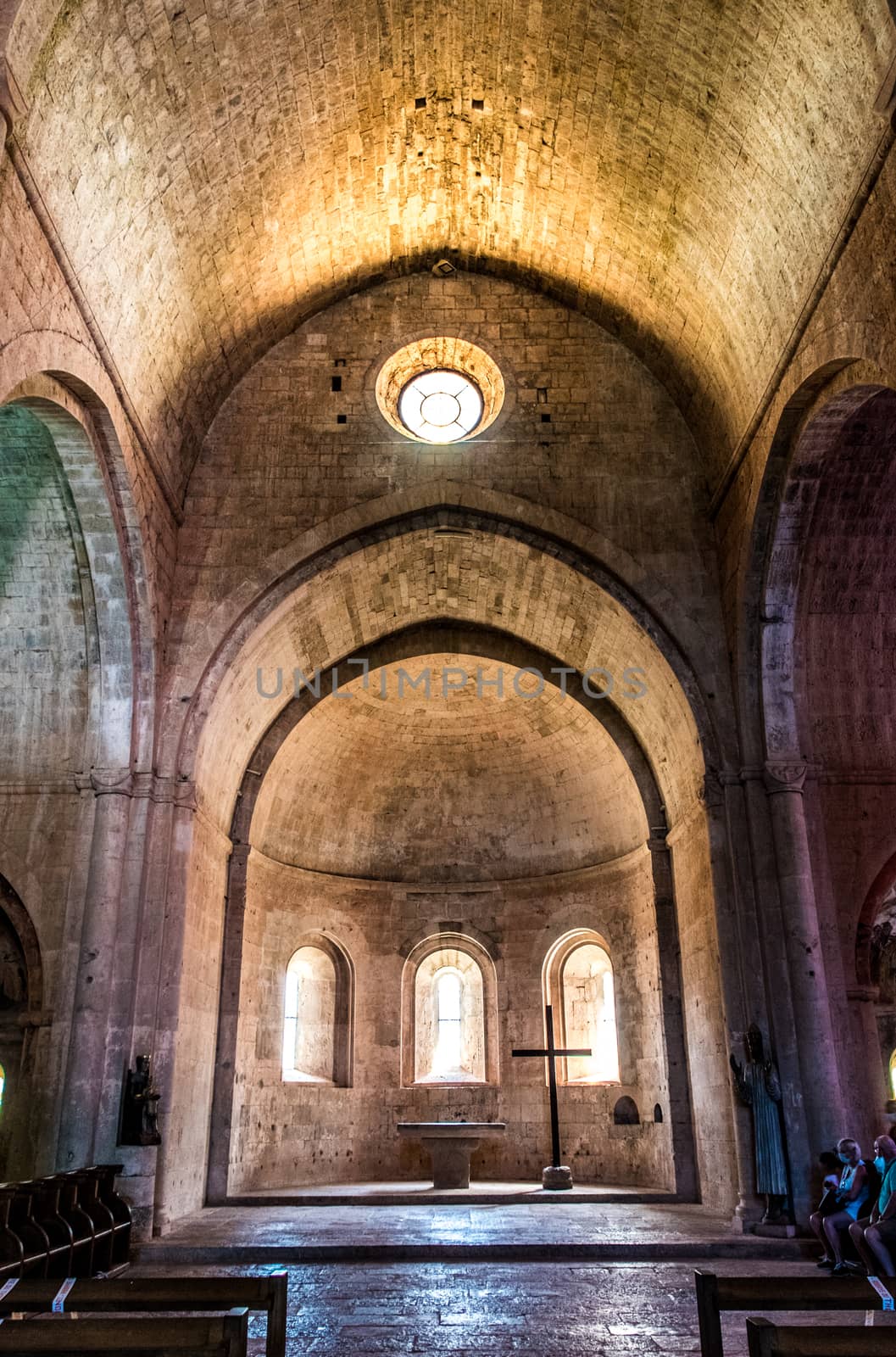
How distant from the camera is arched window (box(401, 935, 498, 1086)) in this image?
1973 cm

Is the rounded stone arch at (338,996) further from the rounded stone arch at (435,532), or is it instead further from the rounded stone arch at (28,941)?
the rounded stone arch at (435,532)

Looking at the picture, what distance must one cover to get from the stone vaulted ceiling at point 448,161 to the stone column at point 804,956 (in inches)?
206

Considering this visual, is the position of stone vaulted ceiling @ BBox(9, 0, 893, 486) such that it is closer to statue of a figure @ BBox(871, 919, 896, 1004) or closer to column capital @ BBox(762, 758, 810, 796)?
column capital @ BBox(762, 758, 810, 796)

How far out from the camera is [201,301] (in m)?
14.0

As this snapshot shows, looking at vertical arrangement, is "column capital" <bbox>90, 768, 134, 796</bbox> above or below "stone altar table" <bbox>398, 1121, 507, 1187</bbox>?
above

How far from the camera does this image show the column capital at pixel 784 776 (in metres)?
13.4

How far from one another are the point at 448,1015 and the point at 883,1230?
1379 centimetres

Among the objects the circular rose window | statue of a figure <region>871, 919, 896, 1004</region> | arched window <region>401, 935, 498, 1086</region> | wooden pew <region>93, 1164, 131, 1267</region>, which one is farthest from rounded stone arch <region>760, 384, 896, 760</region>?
wooden pew <region>93, 1164, 131, 1267</region>

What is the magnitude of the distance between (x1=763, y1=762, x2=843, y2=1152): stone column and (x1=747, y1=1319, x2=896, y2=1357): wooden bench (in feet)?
29.1

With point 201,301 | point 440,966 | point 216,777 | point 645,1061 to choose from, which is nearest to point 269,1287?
point 216,777

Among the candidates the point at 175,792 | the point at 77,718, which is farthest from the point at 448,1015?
the point at 77,718

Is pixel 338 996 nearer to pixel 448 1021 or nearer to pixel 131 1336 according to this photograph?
pixel 448 1021

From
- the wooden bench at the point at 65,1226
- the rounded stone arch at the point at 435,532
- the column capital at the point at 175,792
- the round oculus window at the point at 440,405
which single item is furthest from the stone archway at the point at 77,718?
the round oculus window at the point at 440,405

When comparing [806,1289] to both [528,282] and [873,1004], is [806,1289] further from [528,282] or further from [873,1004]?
[528,282]
